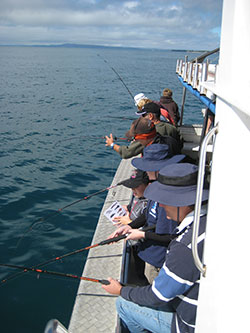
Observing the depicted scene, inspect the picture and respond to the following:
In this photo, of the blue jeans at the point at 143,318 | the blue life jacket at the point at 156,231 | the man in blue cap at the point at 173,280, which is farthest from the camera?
the blue life jacket at the point at 156,231

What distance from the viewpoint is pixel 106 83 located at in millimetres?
38719

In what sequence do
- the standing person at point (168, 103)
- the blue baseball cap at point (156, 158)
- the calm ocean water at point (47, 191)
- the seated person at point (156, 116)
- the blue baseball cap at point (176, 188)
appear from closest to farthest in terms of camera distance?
the blue baseball cap at point (176, 188)
the blue baseball cap at point (156, 158)
the calm ocean water at point (47, 191)
the seated person at point (156, 116)
the standing person at point (168, 103)

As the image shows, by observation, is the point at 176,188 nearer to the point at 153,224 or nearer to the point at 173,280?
the point at 173,280

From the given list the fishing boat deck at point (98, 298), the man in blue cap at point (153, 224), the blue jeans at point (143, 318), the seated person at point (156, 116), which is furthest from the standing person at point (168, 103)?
the blue jeans at point (143, 318)

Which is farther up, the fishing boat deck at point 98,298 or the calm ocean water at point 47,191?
the fishing boat deck at point 98,298

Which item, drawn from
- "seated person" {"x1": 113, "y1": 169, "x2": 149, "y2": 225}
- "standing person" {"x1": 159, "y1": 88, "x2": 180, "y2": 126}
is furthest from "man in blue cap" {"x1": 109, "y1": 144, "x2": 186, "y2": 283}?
"standing person" {"x1": 159, "y1": 88, "x2": 180, "y2": 126}

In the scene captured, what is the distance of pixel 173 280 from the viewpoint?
204 cm

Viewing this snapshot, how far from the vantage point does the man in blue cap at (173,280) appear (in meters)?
2.03

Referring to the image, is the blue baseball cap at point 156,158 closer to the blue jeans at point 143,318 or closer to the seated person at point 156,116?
the blue jeans at point 143,318

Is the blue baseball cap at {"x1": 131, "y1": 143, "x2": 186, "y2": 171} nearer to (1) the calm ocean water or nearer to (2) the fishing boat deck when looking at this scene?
(2) the fishing boat deck

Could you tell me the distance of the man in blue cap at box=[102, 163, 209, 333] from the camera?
203cm

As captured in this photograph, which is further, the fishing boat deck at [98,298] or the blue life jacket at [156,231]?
the fishing boat deck at [98,298]

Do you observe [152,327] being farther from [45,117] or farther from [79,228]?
[45,117]

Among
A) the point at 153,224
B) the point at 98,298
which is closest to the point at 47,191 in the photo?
the point at 98,298
